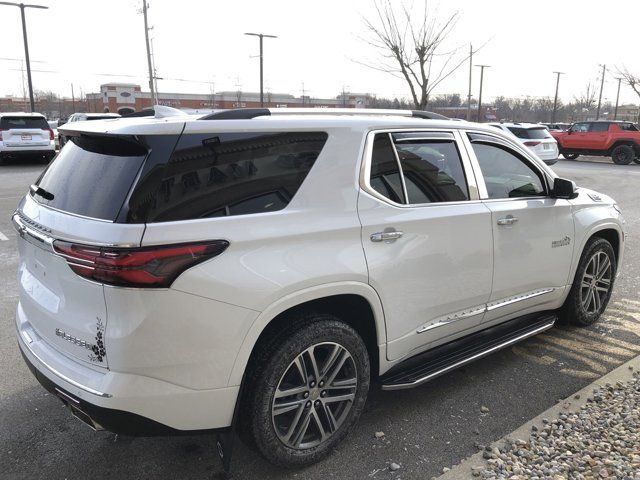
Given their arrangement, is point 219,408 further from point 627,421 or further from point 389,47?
point 389,47

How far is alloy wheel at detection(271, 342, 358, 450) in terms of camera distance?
262 cm

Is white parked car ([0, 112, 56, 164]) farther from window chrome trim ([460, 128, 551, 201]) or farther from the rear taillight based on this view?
the rear taillight

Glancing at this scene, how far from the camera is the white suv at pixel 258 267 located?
2182 mm

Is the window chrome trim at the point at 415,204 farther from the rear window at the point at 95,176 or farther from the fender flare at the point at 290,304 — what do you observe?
the rear window at the point at 95,176

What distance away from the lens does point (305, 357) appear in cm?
262

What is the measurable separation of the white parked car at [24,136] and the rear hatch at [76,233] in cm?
1693

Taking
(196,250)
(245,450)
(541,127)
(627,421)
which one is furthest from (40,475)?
(541,127)

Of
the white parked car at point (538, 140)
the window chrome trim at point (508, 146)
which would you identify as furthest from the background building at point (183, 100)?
the window chrome trim at point (508, 146)

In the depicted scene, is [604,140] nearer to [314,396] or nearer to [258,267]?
[314,396]

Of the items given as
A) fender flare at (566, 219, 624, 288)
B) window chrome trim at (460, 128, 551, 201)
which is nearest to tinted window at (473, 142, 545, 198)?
window chrome trim at (460, 128, 551, 201)

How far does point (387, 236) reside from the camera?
2.84 metres

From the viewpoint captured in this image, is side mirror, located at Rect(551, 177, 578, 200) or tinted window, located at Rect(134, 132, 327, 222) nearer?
tinted window, located at Rect(134, 132, 327, 222)

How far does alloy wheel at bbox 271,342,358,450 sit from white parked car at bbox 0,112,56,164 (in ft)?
58.6

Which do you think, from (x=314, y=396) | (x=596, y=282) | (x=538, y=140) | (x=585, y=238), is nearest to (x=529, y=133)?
(x=538, y=140)
